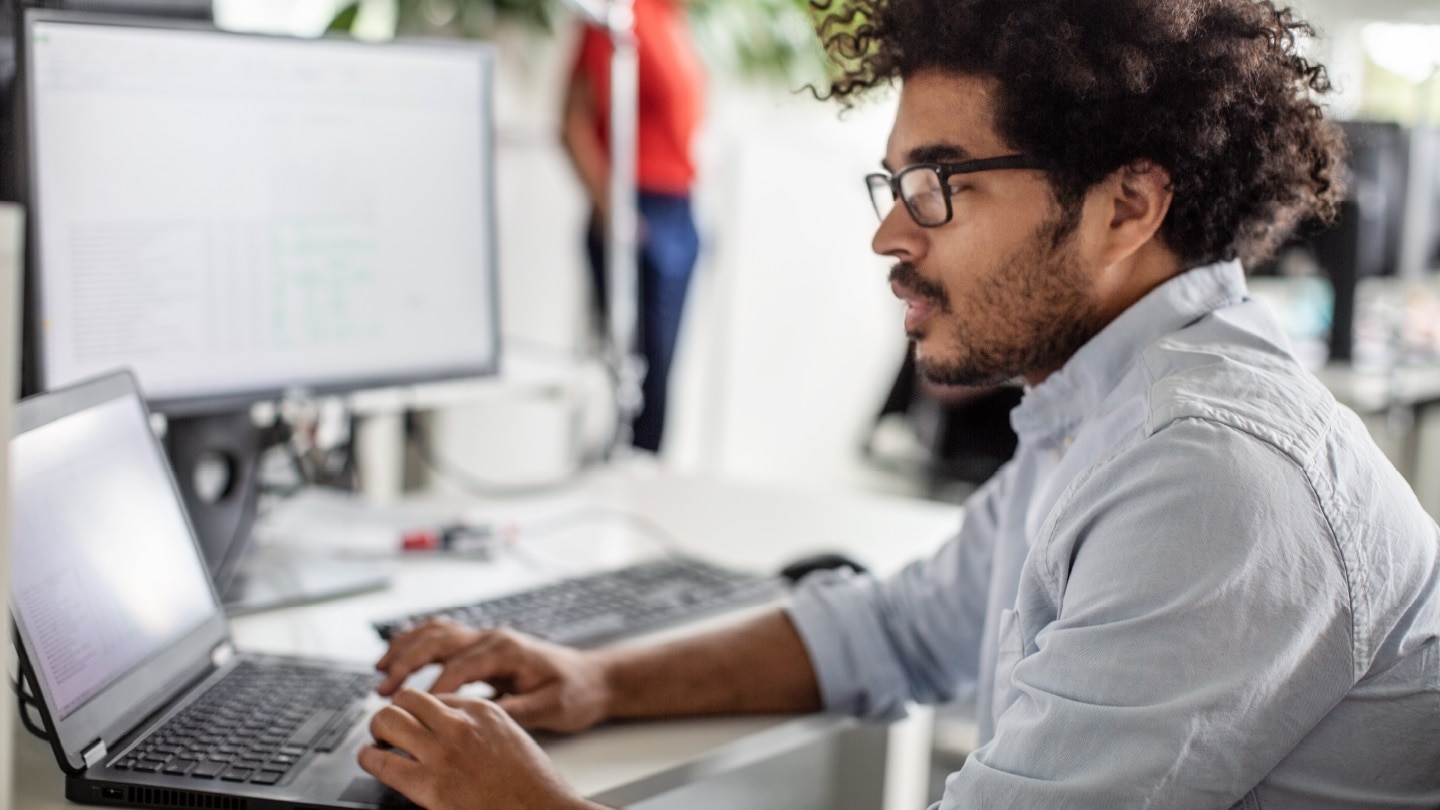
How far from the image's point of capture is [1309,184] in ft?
3.42

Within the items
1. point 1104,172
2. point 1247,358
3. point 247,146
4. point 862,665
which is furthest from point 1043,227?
point 247,146

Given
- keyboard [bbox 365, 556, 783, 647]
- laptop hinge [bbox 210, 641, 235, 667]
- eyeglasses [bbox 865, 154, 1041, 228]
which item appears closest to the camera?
eyeglasses [bbox 865, 154, 1041, 228]

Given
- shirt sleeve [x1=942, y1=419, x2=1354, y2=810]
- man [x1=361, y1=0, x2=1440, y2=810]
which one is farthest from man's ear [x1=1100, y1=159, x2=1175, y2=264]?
shirt sleeve [x1=942, y1=419, x2=1354, y2=810]

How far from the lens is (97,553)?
91cm

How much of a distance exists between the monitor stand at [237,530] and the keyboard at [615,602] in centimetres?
16

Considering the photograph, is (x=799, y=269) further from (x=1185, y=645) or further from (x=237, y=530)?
(x=1185, y=645)

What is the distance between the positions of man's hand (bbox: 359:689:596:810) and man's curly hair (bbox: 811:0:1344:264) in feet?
1.64

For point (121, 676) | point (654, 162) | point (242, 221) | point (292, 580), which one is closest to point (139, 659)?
point (121, 676)

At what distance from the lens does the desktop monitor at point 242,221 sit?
110 cm

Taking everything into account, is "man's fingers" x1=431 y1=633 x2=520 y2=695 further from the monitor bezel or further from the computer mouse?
the computer mouse

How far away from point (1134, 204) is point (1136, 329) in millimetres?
88

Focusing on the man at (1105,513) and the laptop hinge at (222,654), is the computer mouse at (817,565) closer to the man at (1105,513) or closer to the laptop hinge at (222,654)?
the man at (1105,513)

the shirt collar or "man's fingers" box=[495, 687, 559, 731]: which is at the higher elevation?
the shirt collar

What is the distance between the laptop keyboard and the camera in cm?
85
